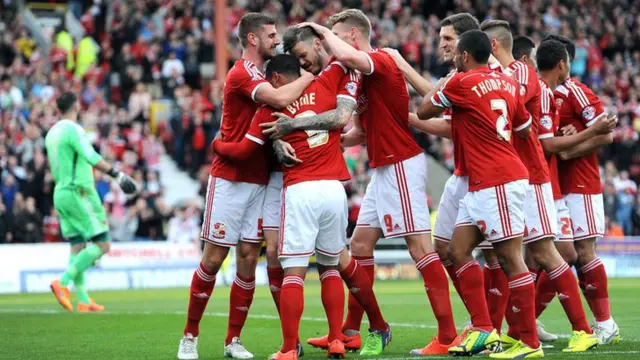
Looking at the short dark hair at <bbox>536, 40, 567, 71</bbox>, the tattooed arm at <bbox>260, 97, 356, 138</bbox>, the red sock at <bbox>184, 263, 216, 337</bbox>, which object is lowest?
the red sock at <bbox>184, 263, 216, 337</bbox>

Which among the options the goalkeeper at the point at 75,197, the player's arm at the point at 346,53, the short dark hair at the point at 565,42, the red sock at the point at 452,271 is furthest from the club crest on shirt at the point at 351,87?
the goalkeeper at the point at 75,197

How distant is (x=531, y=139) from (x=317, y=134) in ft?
6.16

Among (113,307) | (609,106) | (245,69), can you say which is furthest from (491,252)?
(609,106)

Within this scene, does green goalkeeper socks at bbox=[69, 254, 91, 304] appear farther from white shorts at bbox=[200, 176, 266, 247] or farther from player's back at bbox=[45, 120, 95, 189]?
white shorts at bbox=[200, 176, 266, 247]

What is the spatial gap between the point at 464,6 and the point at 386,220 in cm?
2607

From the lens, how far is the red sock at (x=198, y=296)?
9961mm

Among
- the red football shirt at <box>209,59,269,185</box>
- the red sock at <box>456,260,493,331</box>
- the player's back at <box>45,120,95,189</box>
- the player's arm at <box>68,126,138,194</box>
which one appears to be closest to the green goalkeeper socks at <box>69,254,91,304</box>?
the player's back at <box>45,120,95,189</box>

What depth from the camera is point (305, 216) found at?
932 centimetres

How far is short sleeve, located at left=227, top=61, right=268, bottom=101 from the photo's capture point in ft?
31.4

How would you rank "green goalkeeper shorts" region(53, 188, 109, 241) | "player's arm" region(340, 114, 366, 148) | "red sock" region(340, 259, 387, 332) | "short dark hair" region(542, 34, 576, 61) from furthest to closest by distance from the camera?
1. "green goalkeeper shorts" region(53, 188, 109, 241)
2. "short dark hair" region(542, 34, 576, 61)
3. "player's arm" region(340, 114, 366, 148)
4. "red sock" region(340, 259, 387, 332)

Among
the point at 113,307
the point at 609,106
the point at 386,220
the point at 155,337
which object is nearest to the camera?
the point at 386,220

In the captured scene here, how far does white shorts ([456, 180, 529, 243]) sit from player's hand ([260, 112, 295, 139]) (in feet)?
5.15

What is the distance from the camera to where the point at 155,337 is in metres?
11.9

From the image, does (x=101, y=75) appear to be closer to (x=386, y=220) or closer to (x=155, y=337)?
(x=155, y=337)
